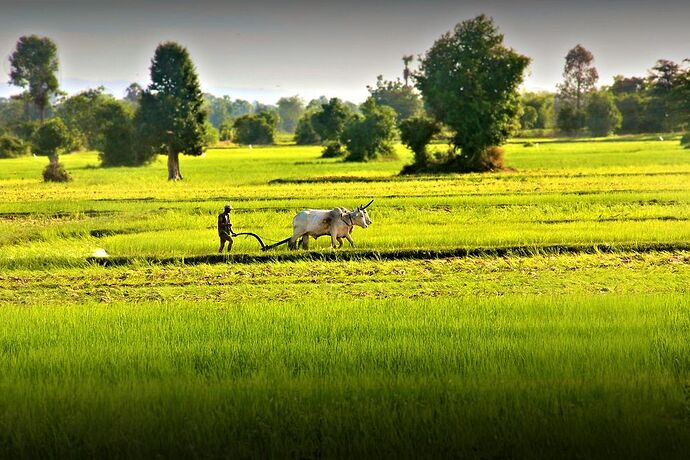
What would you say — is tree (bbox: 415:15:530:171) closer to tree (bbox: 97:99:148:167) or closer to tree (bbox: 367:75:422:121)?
tree (bbox: 97:99:148:167)

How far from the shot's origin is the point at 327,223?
14.5 m

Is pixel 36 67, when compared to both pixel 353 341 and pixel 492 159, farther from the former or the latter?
pixel 353 341

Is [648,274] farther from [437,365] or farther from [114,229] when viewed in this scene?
[114,229]

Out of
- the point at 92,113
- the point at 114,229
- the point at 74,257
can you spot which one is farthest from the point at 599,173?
the point at 92,113

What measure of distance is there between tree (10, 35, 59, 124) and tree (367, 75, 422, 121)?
5075cm

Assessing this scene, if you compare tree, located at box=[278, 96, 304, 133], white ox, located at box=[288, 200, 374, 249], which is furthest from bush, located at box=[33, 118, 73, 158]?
tree, located at box=[278, 96, 304, 133]

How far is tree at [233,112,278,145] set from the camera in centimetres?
8888

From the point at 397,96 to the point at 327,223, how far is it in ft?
337

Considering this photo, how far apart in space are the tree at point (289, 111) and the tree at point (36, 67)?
108 m

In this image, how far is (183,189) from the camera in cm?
3209

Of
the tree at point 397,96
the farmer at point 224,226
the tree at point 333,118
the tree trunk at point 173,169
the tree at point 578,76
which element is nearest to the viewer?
the farmer at point 224,226

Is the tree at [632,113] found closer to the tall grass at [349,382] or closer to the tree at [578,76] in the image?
the tree at [578,76]

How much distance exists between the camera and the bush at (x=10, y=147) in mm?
70500

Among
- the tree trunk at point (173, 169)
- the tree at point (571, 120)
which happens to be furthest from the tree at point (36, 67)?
the tree at point (571, 120)
